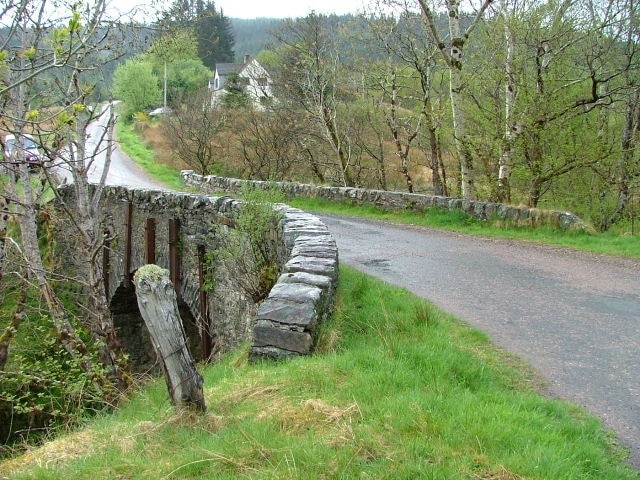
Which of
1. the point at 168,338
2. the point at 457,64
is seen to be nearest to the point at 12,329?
the point at 168,338

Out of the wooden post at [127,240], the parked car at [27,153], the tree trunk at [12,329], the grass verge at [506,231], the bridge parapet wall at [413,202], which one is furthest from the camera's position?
the wooden post at [127,240]

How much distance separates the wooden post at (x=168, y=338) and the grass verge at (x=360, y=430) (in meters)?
0.14

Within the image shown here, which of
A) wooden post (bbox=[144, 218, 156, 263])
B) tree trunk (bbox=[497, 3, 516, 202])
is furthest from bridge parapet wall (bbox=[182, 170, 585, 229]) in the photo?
wooden post (bbox=[144, 218, 156, 263])

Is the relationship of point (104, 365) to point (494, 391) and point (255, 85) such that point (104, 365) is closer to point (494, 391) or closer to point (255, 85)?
point (494, 391)

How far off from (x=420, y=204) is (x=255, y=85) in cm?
1441

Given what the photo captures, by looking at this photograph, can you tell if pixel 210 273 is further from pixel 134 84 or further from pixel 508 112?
pixel 134 84

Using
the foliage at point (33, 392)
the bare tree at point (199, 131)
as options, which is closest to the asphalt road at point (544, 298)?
the foliage at point (33, 392)

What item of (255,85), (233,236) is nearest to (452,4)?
(233,236)

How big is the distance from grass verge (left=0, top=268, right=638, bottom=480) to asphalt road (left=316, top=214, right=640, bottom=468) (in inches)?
16.6

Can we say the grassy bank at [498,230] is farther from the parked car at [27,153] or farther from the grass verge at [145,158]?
the grass verge at [145,158]

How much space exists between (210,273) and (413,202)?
582 centimetres

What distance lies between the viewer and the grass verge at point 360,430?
3270 mm

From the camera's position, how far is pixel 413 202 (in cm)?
1479

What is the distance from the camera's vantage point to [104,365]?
9.98 meters
